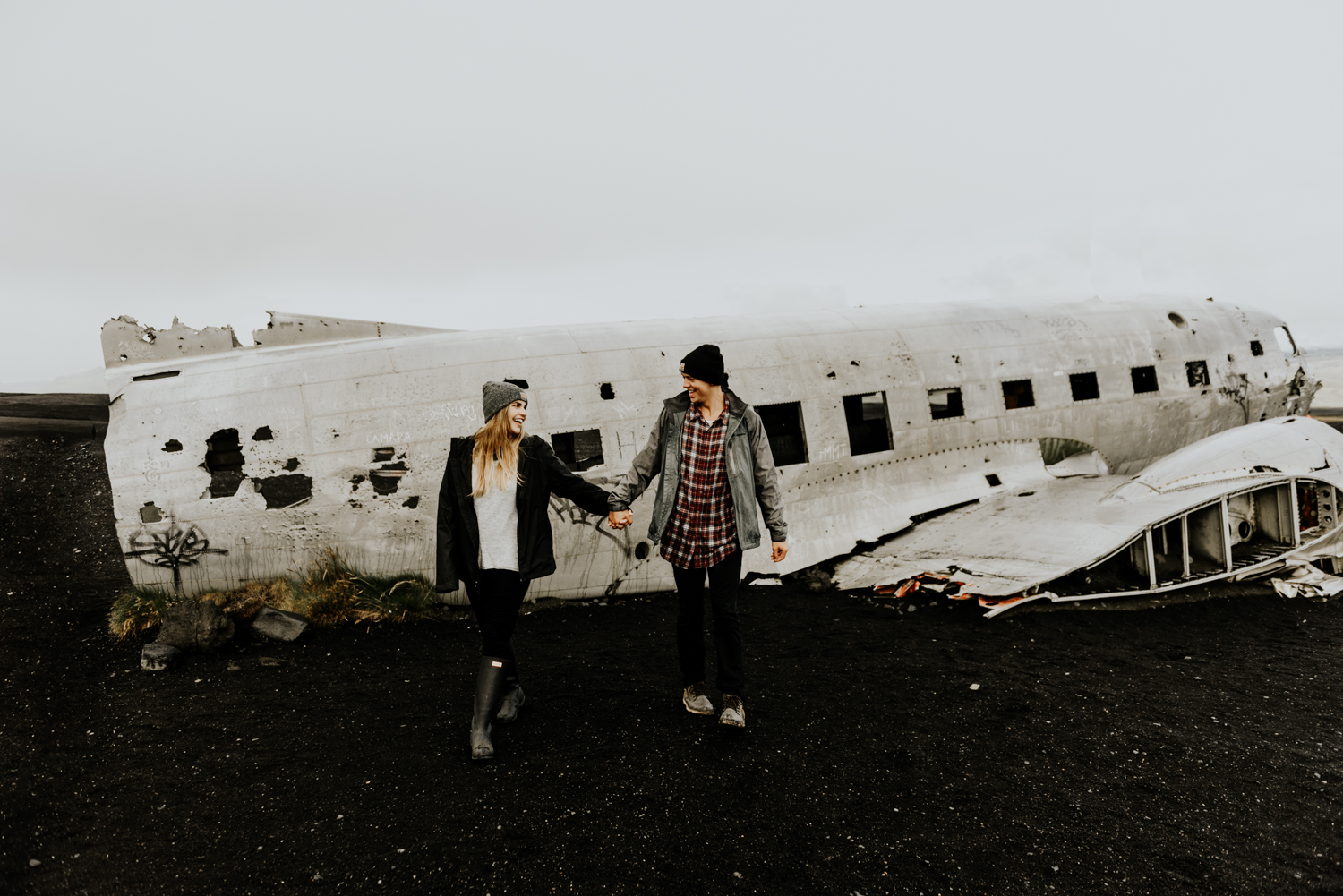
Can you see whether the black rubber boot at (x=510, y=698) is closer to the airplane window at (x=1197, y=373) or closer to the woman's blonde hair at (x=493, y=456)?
the woman's blonde hair at (x=493, y=456)

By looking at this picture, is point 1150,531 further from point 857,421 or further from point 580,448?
point 580,448

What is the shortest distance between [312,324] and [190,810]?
591cm

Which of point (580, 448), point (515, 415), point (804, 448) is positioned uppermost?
point (515, 415)

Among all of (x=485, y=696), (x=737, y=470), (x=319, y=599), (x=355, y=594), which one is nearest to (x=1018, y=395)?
(x=737, y=470)

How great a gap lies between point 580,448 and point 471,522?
131 inches

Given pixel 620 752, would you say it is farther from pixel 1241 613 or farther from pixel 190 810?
pixel 1241 613

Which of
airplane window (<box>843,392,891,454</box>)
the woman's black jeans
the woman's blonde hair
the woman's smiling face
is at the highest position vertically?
the woman's smiling face

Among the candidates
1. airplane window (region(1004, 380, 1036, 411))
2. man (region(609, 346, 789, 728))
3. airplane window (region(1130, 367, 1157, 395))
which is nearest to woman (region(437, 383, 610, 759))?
man (region(609, 346, 789, 728))

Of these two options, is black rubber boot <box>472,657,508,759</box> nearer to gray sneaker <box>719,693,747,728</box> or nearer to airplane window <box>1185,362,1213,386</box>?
gray sneaker <box>719,693,747,728</box>

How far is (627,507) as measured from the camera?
15.9 ft

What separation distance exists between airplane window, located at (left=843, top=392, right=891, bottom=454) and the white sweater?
5306 millimetres

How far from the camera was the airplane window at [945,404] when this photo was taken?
923cm

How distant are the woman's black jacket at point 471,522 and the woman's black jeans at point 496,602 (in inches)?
2.8

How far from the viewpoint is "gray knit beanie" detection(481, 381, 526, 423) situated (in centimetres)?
456
